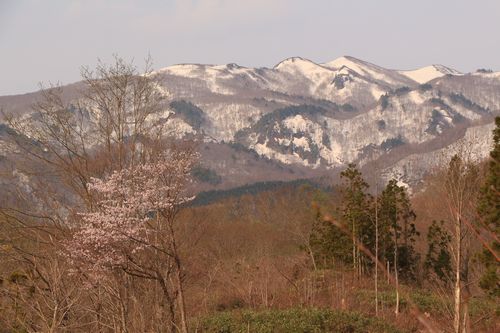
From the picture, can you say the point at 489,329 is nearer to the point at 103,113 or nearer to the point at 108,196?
the point at 108,196

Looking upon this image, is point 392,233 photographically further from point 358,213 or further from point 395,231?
point 358,213

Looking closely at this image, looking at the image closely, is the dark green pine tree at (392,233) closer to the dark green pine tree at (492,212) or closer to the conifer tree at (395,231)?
the conifer tree at (395,231)

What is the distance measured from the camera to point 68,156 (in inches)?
777

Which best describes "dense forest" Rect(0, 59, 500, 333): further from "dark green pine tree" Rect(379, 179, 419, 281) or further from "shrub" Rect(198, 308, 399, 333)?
"dark green pine tree" Rect(379, 179, 419, 281)

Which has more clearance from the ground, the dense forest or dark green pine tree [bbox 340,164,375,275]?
the dense forest

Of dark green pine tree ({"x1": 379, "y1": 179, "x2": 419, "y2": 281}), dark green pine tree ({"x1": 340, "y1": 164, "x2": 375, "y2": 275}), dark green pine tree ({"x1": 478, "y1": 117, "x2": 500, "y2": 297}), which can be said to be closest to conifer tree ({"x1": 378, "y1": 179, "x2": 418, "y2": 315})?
dark green pine tree ({"x1": 379, "y1": 179, "x2": 419, "y2": 281})

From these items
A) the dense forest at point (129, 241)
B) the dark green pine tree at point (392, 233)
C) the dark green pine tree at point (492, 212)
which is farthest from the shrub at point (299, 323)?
the dark green pine tree at point (392, 233)

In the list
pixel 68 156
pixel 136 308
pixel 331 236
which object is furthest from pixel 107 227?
pixel 331 236

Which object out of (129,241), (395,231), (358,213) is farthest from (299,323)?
(395,231)

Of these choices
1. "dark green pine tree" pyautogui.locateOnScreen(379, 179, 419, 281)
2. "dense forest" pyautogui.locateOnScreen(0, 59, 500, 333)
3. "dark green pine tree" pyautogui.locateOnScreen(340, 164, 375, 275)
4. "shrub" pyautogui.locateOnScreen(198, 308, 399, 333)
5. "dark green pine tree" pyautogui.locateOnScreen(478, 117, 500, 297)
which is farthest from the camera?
"dark green pine tree" pyautogui.locateOnScreen(379, 179, 419, 281)

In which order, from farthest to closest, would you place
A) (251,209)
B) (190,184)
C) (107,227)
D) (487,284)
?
(251,209), (487,284), (190,184), (107,227)

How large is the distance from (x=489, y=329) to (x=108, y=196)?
1488 centimetres

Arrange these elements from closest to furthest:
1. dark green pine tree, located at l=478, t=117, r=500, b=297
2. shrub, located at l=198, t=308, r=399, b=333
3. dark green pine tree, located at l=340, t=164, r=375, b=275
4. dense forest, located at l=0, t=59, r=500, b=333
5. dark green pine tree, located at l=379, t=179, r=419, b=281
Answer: dense forest, located at l=0, t=59, r=500, b=333
shrub, located at l=198, t=308, r=399, b=333
dark green pine tree, located at l=478, t=117, r=500, b=297
dark green pine tree, located at l=340, t=164, r=375, b=275
dark green pine tree, located at l=379, t=179, r=419, b=281

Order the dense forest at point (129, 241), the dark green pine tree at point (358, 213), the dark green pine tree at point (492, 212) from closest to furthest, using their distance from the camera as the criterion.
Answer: the dense forest at point (129, 241) < the dark green pine tree at point (492, 212) < the dark green pine tree at point (358, 213)
